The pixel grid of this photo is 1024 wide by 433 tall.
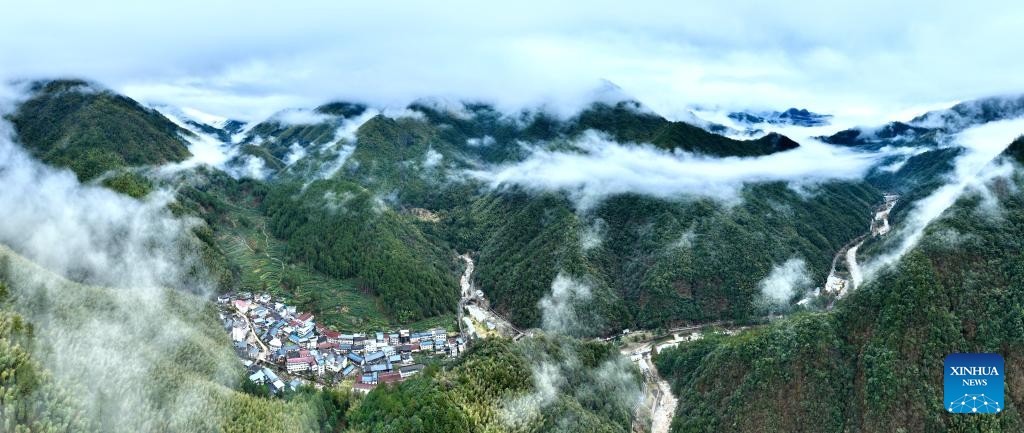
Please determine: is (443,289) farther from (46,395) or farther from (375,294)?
(46,395)

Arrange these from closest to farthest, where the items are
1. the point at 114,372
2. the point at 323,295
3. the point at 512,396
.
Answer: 1. the point at 114,372
2. the point at 512,396
3. the point at 323,295

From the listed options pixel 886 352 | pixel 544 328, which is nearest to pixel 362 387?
pixel 544 328

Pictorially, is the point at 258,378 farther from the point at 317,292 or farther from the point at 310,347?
the point at 317,292

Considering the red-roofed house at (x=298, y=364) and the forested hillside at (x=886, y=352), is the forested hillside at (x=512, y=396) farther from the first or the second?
the red-roofed house at (x=298, y=364)

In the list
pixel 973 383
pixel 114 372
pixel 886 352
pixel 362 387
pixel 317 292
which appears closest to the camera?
pixel 114 372

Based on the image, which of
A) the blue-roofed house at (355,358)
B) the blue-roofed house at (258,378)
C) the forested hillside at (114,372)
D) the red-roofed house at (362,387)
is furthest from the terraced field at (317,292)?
the forested hillside at (114,372)
